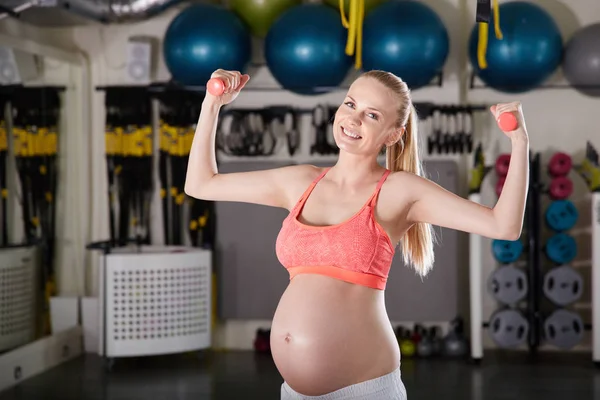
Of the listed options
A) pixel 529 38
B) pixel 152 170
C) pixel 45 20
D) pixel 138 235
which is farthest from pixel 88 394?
pixel 529 38

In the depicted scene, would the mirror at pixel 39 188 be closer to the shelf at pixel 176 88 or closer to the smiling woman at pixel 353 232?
the shelf at pixel 176 88

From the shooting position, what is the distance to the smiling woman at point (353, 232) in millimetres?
1886

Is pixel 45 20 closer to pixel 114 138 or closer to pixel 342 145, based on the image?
pixel 114 138

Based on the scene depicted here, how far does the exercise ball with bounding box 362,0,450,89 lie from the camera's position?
211 inches

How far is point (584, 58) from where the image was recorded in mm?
5527

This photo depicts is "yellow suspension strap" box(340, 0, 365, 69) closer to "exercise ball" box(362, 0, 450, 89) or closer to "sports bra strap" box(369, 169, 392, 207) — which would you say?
"exercise ball" box(362, 0, 450, 89)

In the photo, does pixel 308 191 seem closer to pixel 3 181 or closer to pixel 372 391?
pixel 372 391

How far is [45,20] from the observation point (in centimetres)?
641

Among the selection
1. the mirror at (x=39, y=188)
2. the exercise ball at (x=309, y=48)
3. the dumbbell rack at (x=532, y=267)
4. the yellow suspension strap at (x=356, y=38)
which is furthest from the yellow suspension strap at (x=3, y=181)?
the dumbbell rack at (x=532, y=267)

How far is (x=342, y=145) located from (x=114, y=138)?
443cm

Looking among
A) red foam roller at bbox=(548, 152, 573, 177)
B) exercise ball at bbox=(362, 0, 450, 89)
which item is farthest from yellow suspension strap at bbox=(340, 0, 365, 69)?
red foam roller at bbox=(548, 152, 573, 177)

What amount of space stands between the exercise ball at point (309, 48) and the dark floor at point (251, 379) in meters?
1.94

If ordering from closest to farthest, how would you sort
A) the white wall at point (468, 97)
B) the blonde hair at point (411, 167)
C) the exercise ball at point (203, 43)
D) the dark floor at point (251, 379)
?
the blonde hair at point (411, 167), the dark floor at point (251, 379), the exercise ball at point (203, 43), the white wall at point (468, 97)

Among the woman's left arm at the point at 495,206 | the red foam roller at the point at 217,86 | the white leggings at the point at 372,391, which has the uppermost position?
the red foam roller at the point at 217,86
